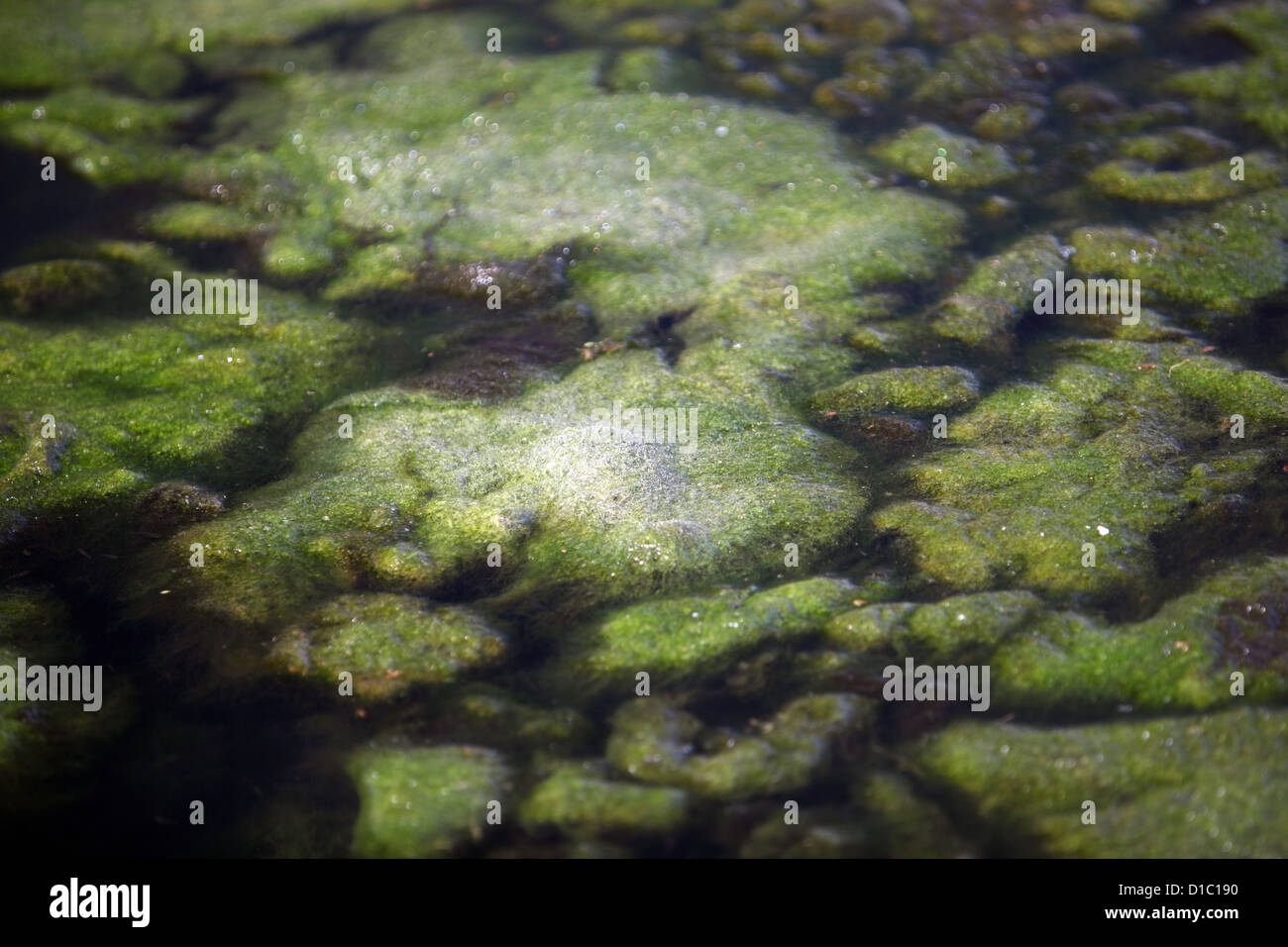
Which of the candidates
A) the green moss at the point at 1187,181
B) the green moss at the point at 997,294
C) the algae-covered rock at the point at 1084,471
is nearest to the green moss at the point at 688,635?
the algae-covered rock at the point at 1084,471

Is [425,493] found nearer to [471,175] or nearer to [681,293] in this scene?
[681,293]

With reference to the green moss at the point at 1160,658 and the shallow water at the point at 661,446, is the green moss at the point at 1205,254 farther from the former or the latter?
the green moss at the point at 1160,658

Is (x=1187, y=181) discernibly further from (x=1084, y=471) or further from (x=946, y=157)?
(x=1084, y=471)

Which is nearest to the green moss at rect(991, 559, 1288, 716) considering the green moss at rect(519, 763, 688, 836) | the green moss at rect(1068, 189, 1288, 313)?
the green moss at rect(519, 763, 688, 836)

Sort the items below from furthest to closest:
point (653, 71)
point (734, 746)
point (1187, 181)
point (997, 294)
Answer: point (653, 71) < point (1187, 181) < point (997, 294) < point (734, 746)

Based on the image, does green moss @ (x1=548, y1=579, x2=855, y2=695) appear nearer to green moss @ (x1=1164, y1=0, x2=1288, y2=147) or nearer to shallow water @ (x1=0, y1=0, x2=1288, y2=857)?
shallow water @ (x1=0, y1=0, x2=1288, y2=857)

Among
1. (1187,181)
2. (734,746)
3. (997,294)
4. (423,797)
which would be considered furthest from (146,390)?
(1187,181)
